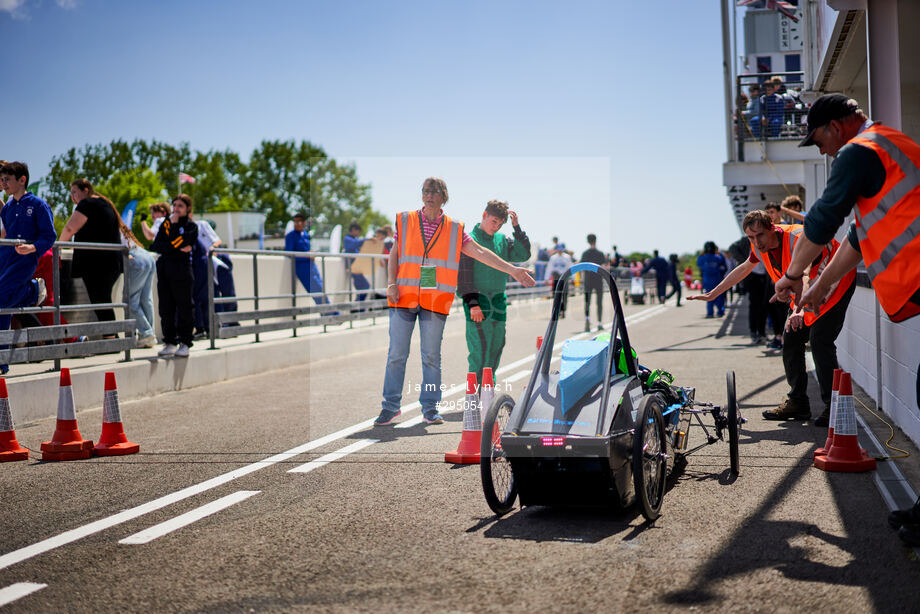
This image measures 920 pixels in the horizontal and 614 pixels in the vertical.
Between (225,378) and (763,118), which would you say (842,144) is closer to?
(225,378)

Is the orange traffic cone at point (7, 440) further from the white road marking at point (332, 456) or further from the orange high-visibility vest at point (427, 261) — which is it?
the orange high-visibility vest at point (427, 261)

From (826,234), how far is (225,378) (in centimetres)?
938

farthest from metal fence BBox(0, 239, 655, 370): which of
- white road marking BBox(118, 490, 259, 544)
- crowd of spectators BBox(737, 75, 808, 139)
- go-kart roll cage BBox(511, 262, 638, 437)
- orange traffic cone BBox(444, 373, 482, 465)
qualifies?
crowd of spectators BBox(737, 75, 808, 139)

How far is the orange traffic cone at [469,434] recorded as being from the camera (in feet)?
21.7

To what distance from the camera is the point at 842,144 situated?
4.98 meters

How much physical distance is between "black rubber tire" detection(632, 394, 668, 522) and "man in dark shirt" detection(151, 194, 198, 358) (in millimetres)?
7837

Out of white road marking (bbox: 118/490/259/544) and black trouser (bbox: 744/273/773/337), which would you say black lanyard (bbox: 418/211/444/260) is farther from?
black trouser (bbox: 744/273/773/337)

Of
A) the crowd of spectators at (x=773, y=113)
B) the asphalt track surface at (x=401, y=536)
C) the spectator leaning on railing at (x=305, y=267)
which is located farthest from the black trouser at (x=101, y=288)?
the crowd of spectators at (x=773, y=113)

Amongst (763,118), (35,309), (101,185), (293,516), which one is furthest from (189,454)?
(101,185)

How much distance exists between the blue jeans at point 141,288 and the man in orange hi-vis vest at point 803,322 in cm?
715

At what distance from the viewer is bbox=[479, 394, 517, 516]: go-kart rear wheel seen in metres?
5.01

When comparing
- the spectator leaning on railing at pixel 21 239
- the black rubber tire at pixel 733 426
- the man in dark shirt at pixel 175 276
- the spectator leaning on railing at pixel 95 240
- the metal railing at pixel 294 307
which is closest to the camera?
the black rubber tire at pixel 733 426

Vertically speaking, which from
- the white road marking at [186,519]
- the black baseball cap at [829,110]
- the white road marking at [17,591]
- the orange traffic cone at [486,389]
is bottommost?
the white road marking at [186,519]

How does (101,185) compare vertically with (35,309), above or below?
above
